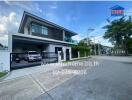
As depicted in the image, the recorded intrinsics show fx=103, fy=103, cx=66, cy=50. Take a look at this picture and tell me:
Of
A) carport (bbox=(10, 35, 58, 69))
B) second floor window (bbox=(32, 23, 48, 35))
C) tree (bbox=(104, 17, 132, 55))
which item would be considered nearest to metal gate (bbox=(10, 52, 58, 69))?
carport (bbox=(10, 35, 58, 69))

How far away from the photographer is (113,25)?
147 ft

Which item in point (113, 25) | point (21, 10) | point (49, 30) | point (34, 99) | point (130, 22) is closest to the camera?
point (34, 99)

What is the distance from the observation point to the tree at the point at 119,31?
40206mm

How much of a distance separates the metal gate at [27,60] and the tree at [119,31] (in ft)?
115

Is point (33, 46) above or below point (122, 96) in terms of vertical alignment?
above

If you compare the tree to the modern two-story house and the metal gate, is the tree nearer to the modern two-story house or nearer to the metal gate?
the modern two-story house

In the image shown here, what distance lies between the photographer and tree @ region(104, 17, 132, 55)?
40206 mm

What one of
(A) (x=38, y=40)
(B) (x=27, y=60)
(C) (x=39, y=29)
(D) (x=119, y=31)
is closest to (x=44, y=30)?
(C) (x=39, y=29)

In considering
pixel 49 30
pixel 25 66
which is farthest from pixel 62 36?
pixel 25 66

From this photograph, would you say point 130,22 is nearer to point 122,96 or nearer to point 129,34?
point 129,34

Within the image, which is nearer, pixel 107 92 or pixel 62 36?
pixel 107 92

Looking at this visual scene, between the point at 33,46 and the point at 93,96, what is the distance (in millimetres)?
20485

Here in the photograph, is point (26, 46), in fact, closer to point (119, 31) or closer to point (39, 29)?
point (39, 29)

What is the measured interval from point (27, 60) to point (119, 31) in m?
39.8
